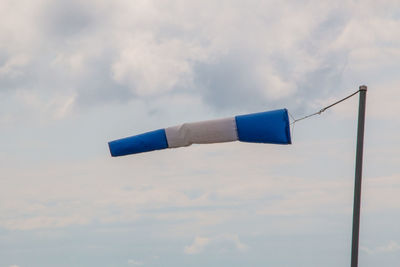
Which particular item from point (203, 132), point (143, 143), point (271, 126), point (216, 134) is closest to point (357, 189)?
point (271, 126)

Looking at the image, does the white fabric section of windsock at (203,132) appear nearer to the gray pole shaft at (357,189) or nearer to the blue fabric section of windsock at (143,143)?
the blue fabric section of windsock at (143,143)

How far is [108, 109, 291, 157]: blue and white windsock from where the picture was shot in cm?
1725

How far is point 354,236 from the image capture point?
55.5ft

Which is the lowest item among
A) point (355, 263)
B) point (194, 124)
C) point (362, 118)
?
point (355, 263)

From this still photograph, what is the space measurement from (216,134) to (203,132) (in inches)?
16.2

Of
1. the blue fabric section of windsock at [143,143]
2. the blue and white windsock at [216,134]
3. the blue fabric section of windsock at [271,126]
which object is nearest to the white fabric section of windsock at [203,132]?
the blue and white windsock at [216,134]

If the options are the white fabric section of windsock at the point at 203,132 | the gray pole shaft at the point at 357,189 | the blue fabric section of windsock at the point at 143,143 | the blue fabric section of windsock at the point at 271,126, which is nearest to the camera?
the gray pole shaft at the point at 357,189

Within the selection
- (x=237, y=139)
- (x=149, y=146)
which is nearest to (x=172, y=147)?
(x=149, y=146)

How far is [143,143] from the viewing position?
1873 centimetres

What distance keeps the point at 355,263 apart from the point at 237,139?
5014 mm

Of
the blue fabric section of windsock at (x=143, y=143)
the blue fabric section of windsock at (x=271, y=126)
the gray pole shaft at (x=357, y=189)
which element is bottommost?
the gray pole shaft at (x=357, y=189)

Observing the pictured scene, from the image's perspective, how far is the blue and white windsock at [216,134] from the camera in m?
17.2

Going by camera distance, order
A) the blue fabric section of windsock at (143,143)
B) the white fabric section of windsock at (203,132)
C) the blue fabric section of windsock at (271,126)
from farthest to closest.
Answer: the blue fabric section of windsock at (143,143)
the white fabric section of windsock at (203,132)
the blue fabric section of windsock at (271,126)

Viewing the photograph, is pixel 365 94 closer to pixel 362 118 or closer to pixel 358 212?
pixel 362 118
